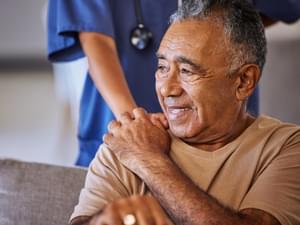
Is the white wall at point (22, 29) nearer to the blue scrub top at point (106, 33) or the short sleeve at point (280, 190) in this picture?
the blue scrub top at point (106, 33)

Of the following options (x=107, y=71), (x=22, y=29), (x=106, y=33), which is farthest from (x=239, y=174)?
(x=22, y=29)

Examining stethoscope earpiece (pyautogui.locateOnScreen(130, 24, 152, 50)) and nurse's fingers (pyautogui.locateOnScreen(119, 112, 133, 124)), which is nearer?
nurse's fingers (pyautogui.locateOnScreen(119, 112, 133, 124))

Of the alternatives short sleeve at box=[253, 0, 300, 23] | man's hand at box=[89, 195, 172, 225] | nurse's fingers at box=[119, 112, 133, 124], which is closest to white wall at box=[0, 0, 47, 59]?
short sleeve at box=[253, 0, 300, 23]

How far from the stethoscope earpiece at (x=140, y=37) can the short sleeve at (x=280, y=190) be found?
606 millimetres

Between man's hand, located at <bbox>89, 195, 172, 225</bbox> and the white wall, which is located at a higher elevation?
man's hand, located at <bbox>89, 195, 172, 225</bbox>

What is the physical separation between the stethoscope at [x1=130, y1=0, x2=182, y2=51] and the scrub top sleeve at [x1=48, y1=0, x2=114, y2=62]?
76 millimetres

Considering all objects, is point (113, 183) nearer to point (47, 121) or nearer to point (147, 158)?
point (147, 158)

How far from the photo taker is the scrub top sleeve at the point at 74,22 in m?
1.73

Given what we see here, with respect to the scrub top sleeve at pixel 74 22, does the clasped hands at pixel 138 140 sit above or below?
below

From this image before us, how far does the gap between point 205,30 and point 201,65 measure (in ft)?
0.27

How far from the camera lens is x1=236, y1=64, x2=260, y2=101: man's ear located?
140 centimetres

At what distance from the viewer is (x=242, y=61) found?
4.51 feet

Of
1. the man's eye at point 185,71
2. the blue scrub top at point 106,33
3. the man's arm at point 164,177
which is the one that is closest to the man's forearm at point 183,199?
the man's arm at point 164,177

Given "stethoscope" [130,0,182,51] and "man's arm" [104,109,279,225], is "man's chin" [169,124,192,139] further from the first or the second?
"stethoscope" [130,0,182,51]
